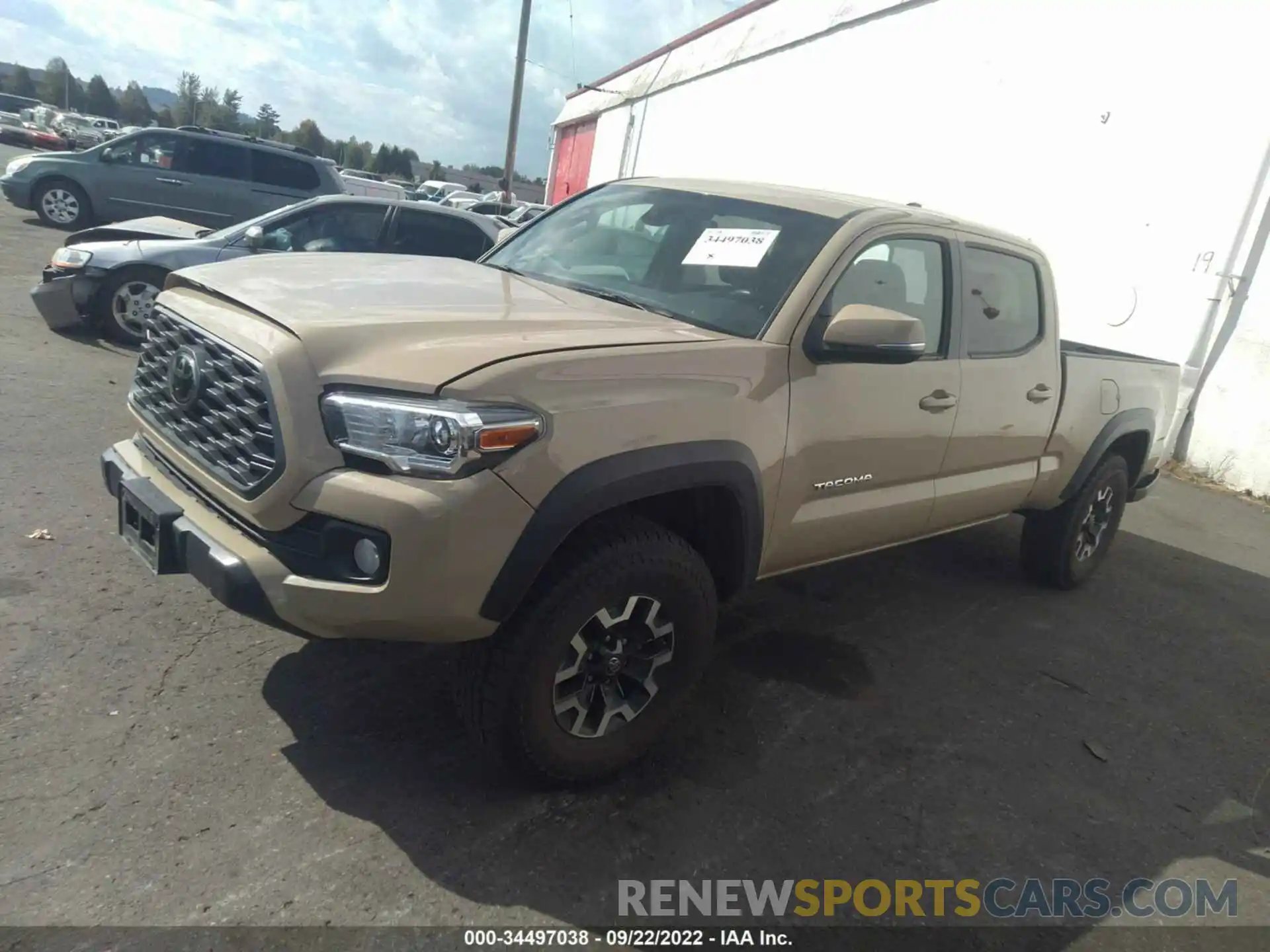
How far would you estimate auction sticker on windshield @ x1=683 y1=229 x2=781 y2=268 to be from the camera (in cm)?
345

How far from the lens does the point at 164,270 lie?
7273 mm

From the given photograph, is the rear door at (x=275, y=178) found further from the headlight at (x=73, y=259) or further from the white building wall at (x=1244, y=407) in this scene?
the white building wall at (x=1244, y=407)

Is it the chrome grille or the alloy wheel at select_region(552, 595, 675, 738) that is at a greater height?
the chrome grille

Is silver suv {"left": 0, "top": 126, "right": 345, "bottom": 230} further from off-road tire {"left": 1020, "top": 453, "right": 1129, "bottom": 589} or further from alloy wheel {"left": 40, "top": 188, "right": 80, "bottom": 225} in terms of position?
off-road tire {"left": 1020, "top": 453, "right": 1129, "bottom": 589}

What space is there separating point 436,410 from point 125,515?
1.25 meters

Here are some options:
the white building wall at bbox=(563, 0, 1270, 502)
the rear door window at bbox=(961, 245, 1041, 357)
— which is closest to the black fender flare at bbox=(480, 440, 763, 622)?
the rear door window at bbox=(961, 245, 1041, 357)

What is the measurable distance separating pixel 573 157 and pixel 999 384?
29310 mm

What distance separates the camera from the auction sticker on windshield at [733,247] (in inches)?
136

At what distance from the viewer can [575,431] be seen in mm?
2490

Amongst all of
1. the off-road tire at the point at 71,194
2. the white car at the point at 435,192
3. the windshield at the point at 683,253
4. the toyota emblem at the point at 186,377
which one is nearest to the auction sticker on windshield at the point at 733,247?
the windshield at the point at 683,253

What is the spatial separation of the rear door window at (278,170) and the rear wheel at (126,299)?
5.47 m

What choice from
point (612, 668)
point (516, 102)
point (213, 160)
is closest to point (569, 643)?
point (612, 668)

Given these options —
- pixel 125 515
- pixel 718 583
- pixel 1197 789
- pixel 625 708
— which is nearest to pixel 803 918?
pixel 625 708

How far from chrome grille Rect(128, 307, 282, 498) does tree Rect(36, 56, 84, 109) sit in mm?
102540
